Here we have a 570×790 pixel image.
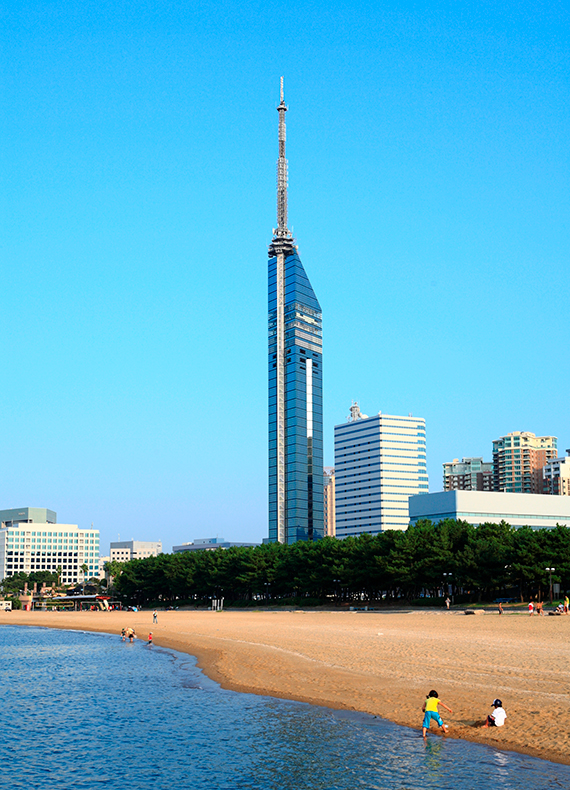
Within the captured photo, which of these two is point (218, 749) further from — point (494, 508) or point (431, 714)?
point (494, 508)

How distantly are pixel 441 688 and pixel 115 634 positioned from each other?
209ft

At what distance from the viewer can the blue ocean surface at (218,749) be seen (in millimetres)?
23047

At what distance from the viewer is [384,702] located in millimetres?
33125

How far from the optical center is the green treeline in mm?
90188

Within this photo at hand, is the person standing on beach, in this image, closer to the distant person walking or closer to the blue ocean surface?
the blue ocean surface

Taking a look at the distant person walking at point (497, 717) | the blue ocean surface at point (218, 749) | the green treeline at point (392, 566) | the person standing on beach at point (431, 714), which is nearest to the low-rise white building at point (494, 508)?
the green treeline at point (392, 566)

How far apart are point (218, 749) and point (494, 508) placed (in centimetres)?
16642

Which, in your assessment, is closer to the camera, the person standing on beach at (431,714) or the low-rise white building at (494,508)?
the person standing on beach at (431,714)

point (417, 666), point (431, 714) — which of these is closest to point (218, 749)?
point (431, 714)

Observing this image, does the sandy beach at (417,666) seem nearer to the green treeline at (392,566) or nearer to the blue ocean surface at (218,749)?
the blue ocean surface at (218,749)

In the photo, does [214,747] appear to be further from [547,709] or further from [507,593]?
[507,593]

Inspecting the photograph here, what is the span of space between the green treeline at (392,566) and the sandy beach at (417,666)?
1234 centimetres

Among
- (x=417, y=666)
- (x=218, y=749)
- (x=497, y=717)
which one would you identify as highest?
(x=497, y=717)

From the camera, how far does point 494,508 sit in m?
183
